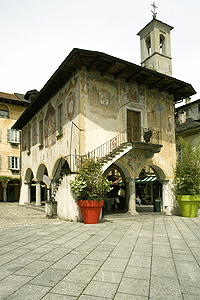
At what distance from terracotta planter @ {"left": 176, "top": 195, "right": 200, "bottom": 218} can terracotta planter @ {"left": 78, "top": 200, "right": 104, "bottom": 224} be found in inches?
180

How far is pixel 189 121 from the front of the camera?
24.7m

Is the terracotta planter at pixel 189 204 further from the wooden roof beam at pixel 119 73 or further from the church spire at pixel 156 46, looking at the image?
the church spire at pixel 156 46

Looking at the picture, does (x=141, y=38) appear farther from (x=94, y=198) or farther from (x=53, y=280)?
(x=53, y=280)

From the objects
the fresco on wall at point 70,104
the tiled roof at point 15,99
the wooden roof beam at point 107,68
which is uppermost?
the tiled roof at point 15,99

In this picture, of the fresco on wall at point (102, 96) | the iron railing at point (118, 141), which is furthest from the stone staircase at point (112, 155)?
the fresco on wall at point (102, 96)

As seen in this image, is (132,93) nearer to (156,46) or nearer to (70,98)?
(70,98)

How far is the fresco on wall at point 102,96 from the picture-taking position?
1283 cm

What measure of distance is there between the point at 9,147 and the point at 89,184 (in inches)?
801

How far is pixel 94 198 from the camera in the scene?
1013 centimetres

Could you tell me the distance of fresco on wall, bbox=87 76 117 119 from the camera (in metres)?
12.8

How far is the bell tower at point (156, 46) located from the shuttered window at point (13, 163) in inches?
677

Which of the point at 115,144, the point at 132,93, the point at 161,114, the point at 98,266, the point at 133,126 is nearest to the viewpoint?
the point at 98,266

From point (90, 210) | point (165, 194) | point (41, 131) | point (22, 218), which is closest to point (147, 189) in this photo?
point (165, 194)

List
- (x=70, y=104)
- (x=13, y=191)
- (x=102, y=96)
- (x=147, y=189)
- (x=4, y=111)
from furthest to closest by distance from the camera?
(x=13, y=191) → (x=4, y=111) → (x=147, y=189) → (x=70, y=104) → (x=102, y=96)
